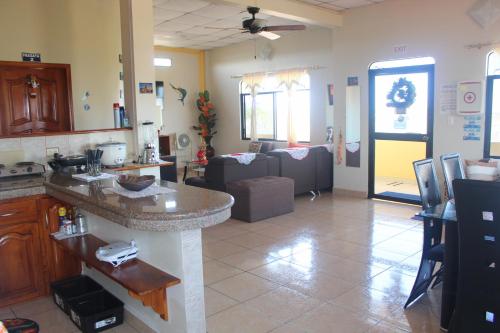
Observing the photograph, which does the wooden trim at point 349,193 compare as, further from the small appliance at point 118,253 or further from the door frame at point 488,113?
the small appliance at point 118,253

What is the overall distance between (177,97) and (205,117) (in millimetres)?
795

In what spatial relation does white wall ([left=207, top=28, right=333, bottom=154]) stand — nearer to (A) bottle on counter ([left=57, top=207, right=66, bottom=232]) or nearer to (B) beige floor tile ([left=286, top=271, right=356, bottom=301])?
(B) beige floor tile ([left=286, top=271, right=356, bottom=301])

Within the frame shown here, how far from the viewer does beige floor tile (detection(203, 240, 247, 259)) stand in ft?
13.7

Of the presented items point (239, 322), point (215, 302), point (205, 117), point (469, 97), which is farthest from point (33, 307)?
point (205, 117)

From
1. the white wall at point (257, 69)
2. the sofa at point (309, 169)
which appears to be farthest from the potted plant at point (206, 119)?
the sofa at point (309, 169)

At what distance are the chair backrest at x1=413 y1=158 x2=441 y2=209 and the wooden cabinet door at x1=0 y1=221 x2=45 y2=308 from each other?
2940 millimetres

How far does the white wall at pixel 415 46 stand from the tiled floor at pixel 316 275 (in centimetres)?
121

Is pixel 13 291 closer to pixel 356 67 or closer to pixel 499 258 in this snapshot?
pixel 499 258

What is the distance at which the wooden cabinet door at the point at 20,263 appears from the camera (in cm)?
302

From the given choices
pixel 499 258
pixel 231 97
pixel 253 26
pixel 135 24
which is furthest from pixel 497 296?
pixel 231 97

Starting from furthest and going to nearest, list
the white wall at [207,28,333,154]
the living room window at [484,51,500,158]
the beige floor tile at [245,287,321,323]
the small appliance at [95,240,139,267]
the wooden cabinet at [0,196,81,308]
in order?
the white wall at [207,28,333,154], the living room window at [484,51,500,158], the wooden cabinet at [0,196,81,308], the beige floor tile at [245,287,321,323], the small appliance at [95,240,139,267]

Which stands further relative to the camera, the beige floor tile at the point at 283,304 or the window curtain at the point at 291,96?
the window curtain at the point at 291,96

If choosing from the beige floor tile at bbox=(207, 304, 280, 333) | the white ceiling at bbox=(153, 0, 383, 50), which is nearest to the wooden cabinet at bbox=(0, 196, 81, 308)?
the beige floor tile at bbox=(207, 304, 280, 333)

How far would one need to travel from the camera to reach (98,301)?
3025mm
